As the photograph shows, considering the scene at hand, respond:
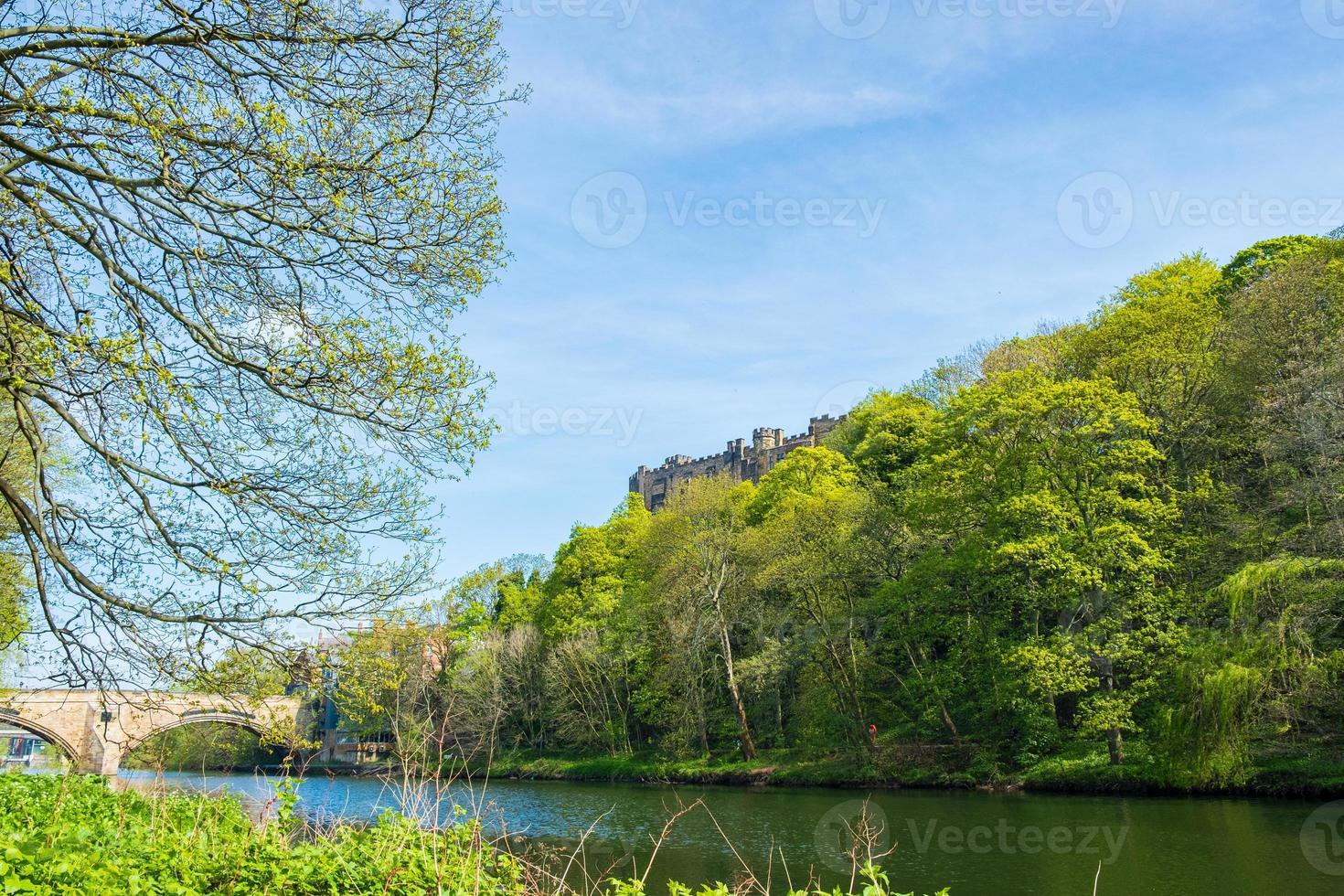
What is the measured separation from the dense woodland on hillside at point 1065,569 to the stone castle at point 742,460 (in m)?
41.0

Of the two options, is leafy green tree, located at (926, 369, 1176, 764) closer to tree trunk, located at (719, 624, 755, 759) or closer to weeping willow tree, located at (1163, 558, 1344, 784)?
weeping willow tree, located at (1163, 558, 1344, 784)

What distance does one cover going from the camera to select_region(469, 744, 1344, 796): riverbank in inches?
777

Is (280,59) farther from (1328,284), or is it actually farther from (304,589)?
(1328,284)

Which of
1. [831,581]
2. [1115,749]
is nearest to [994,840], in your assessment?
[1115,749]

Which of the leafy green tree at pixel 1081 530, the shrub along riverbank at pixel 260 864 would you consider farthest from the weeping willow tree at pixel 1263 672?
the shrub along riverbank at pixel 260 864

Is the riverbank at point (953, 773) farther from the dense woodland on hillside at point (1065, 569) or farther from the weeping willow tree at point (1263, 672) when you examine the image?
the weeping willow tree at point (1263, 672)

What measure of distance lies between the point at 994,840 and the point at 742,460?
240 feet

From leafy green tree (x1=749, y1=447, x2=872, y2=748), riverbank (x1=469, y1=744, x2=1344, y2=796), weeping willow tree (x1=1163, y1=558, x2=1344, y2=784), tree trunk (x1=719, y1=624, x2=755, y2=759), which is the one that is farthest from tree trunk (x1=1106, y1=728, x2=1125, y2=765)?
tree trunk (x1=719, y1=624, x2=755, y2=759)

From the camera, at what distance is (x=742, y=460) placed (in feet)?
297

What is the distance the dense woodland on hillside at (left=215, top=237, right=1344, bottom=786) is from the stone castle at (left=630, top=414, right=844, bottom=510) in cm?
4102

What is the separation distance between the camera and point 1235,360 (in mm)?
25984

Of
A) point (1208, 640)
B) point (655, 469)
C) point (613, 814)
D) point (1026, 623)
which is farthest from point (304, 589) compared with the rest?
point (655, 469)

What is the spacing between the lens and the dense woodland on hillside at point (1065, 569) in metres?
20.0

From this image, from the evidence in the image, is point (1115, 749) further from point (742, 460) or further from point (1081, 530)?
point (742, 460)
